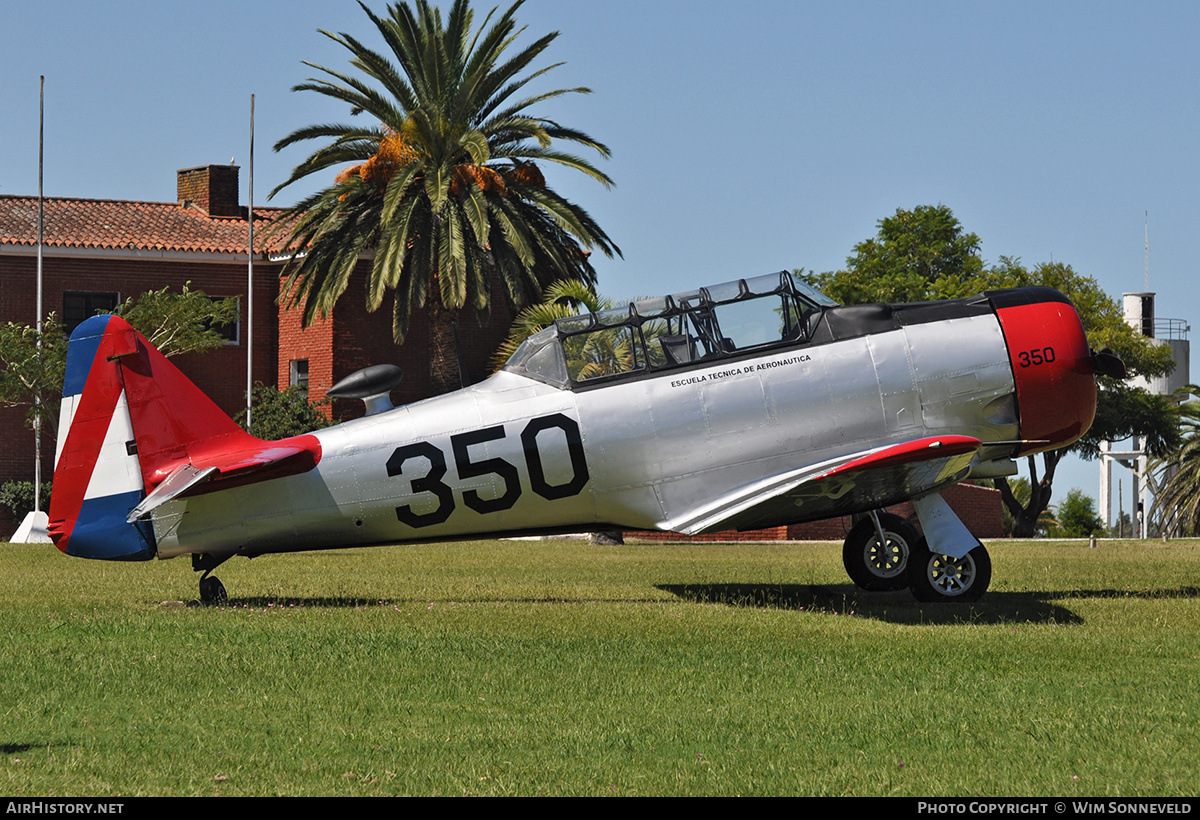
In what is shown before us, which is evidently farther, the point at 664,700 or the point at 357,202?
the point at 357,202

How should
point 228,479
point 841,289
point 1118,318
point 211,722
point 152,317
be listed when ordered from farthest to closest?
point 1118,318, point 841,289, point 152,317, point 228,479, point 211,722

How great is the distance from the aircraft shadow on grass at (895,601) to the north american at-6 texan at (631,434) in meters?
0.49

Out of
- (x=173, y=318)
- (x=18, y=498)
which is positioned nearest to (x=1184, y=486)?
(x=173, y=318)

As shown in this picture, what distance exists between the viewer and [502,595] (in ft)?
44.9

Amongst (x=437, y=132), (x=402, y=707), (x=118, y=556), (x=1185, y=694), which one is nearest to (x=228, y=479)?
(x=118, y=556)

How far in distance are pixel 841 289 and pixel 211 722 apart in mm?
35888

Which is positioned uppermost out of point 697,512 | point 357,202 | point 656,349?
point 357,202

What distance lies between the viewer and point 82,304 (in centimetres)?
3894

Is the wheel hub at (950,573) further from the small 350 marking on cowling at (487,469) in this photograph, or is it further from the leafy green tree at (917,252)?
the leafy green tree at (917,252)

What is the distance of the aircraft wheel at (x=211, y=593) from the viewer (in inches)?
487

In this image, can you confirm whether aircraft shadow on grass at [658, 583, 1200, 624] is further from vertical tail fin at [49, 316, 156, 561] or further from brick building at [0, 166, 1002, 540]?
brick building at [0, 166, 1002, 540]

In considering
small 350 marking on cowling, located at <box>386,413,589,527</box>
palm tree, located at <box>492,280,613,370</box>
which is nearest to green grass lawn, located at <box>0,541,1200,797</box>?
small 350 marking on cowling, located at <box>386,413,589,527</box>

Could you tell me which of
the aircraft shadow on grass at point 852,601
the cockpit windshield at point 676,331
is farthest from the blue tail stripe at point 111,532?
the cockpit windshield at point 676,331

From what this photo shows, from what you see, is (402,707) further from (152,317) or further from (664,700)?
(152,317)
